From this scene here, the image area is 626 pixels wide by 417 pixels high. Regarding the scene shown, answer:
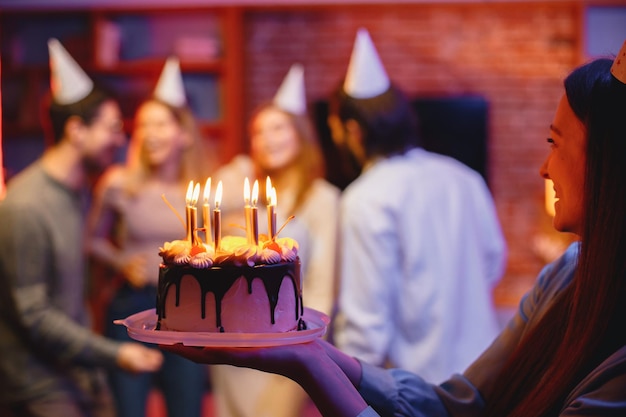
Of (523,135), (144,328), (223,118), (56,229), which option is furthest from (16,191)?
(523,135)

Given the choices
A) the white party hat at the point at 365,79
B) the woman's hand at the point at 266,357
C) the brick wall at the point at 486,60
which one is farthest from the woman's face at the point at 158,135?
the woman's hand at the point at 266,357

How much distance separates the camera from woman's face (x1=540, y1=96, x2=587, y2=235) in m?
1.19

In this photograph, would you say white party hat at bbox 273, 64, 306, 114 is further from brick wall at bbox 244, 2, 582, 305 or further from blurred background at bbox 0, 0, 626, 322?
brick wall at bbox 244, 2, 582, 305

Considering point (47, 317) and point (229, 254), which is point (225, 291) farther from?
point (47, 317)

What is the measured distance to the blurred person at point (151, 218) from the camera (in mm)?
3209

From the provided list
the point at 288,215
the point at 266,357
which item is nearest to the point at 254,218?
the point at 266,357

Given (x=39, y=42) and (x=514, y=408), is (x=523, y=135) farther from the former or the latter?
(x=514, y=408)

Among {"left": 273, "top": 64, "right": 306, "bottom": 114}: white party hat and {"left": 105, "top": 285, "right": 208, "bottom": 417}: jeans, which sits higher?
{"left": 273, "top": 64, "right": 306, "bottom": 114}: white party hat

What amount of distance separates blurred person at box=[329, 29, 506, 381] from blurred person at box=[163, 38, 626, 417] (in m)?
1.32

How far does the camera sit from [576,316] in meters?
1.19

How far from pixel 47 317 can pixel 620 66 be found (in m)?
2.03

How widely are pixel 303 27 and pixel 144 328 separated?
14.6 ft

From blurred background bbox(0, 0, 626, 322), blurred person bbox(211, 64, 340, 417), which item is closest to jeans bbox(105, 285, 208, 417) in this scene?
blurred person bbox(211, 64, 340, 417)

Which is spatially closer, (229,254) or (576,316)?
(576,316)
